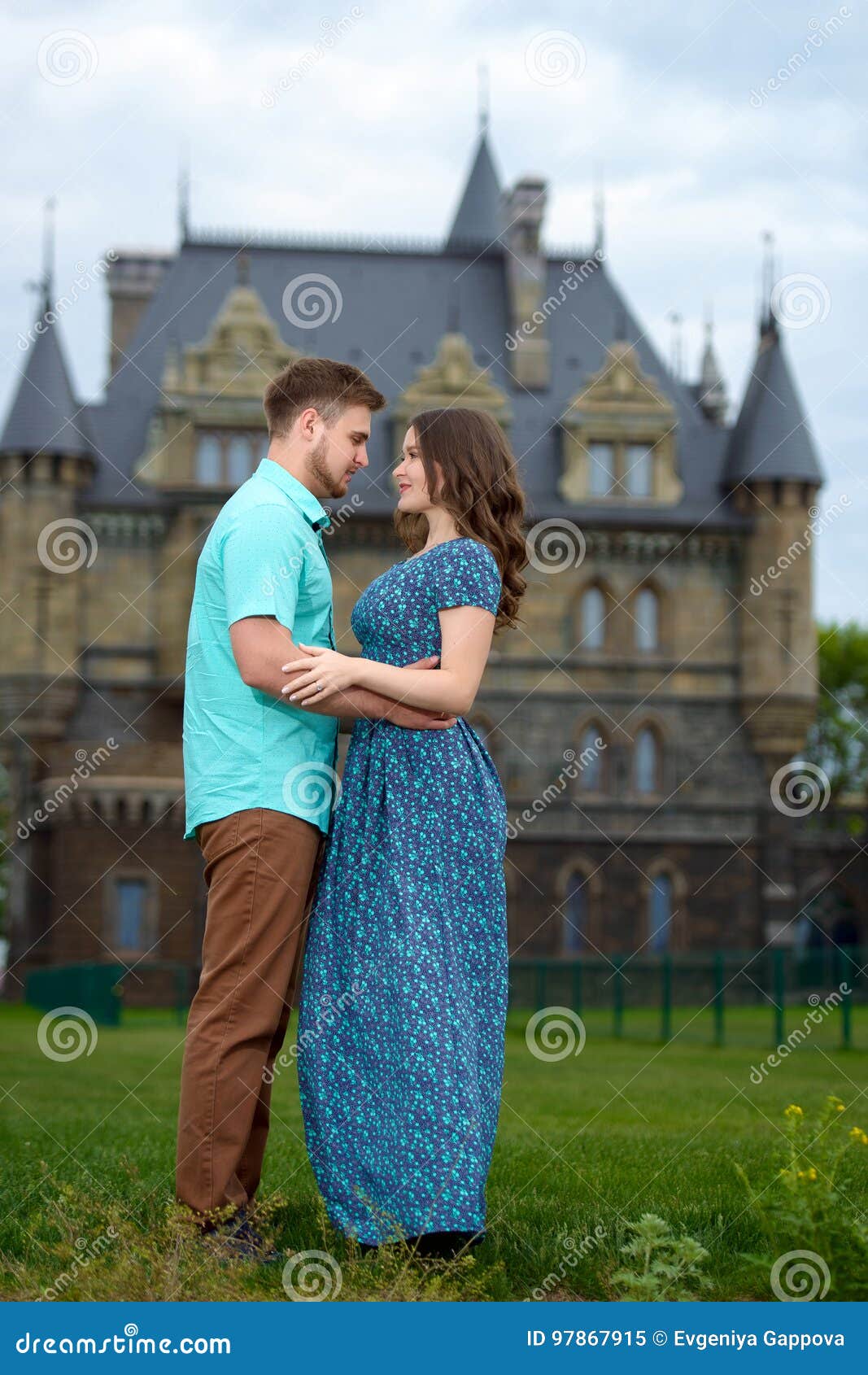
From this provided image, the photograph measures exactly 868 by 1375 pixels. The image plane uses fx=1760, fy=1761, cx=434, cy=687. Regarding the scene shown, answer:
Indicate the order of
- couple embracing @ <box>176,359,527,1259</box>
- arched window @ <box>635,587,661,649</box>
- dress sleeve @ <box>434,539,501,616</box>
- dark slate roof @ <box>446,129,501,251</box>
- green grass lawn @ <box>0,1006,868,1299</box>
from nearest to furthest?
green grass lawn @ <box>0,1006,868,1299</box>
couple embracing @ <box>176,359,527,1259</box>
dress sleeve @ <box>434,539,501,616</box>
arched window @ <box>635,587,661,649</box>
dark slate roof @ <box>446,129,501,251</box>

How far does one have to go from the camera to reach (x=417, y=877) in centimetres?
476

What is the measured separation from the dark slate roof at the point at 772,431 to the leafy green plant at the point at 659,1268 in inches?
1264

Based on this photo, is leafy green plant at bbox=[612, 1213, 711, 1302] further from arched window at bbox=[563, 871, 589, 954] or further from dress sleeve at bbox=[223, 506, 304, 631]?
arched window at bbox=[563, 871, 589, 954]

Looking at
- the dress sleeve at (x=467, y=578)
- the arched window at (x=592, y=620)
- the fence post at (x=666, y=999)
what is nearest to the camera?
the dress sleeve at (x=467, y=578)

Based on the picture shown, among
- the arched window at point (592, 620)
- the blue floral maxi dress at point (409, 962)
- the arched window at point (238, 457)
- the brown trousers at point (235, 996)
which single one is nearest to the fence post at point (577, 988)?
the arched window at point (592, 620)

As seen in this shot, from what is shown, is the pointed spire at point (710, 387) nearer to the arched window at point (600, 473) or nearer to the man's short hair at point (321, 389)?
the arched window at point (600, 473)

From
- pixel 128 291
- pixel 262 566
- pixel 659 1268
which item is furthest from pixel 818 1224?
pixel 128 291

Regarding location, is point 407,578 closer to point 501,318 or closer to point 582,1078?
point 582,1078

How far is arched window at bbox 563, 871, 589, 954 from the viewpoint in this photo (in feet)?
113

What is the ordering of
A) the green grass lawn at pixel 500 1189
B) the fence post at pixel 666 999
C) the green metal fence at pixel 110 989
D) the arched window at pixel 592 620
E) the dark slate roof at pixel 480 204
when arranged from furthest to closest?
the dark slate roof at pixel 480 204, the arched window at pixel 592 620, the green metal fence at pixel 110 989, the fence post at pixel 666 999, the green grass lawn at pixel 500 1189

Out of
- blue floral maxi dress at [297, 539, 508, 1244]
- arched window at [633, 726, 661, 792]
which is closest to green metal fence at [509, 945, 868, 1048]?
arched window at [633, 726, 661, 792]

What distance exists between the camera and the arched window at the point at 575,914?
34.5 m

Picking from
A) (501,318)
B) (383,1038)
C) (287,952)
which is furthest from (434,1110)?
(501,318)

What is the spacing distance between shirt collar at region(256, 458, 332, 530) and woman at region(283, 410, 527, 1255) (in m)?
0.26
